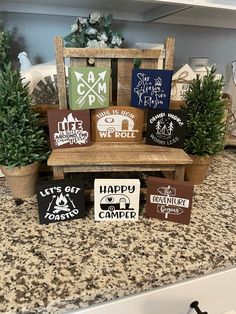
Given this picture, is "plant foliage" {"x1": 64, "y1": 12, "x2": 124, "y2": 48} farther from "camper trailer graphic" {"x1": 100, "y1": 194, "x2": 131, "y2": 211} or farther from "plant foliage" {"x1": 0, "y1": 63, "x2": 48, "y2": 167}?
"camper trailer graphic" {"x1": 100, "y1": 194, "x2": 131, "y2": 211}

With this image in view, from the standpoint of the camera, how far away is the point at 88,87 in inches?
27.0

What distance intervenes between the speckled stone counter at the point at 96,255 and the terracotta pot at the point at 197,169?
12 cm

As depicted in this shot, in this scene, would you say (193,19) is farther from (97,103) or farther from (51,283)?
(51,283)

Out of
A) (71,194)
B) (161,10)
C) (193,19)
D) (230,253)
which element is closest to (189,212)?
(230,253)

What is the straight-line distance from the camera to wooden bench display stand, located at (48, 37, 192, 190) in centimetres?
67

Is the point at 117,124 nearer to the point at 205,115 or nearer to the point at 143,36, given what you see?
the point at 205,115

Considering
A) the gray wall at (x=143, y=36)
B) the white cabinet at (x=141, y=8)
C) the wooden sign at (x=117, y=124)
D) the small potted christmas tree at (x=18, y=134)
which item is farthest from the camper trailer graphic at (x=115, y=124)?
the gray wall at (x=143, y=36)

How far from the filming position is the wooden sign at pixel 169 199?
2.13 ft

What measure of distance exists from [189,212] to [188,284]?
0.17 m

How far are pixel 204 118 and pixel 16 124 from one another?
1.72ft

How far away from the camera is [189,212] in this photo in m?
0.66

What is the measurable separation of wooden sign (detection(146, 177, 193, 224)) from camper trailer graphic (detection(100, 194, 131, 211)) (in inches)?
2.4

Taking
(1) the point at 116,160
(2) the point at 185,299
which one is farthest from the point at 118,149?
(2) the point at 185,299

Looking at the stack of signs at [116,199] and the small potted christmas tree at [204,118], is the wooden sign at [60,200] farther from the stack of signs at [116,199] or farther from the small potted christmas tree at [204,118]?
the small potted christmas tree at [204,118]
